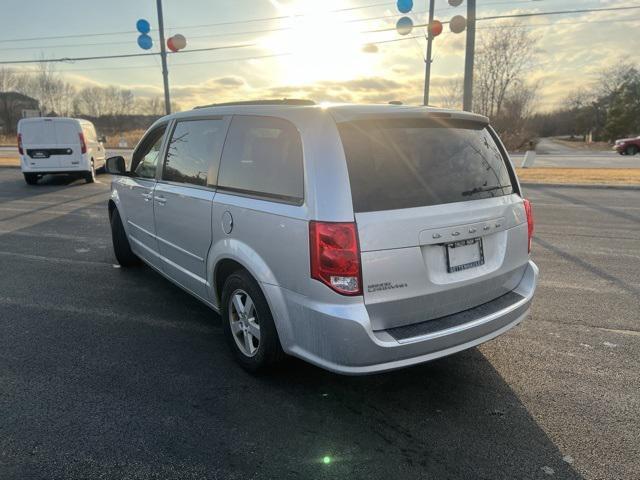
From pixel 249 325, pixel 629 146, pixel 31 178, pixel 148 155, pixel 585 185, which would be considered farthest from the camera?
pixel 629 146

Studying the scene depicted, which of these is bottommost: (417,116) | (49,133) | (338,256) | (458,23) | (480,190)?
(338,256)

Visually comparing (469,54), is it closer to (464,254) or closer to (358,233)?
(464,254)

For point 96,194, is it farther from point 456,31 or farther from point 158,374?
point 456,31

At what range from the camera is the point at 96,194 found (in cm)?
1232

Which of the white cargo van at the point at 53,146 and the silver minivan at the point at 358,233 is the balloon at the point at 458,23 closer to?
the white cargo van at the point at 53,146

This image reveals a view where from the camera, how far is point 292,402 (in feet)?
9.57

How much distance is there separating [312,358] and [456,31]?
1391 cm

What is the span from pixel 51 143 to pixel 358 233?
14.3 m

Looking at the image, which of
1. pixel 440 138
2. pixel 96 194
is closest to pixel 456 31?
pixel 96 194

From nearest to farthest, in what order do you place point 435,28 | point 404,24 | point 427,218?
point 427,218
point 404,24
point 435,28

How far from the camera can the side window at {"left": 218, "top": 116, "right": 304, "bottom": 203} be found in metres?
2.77

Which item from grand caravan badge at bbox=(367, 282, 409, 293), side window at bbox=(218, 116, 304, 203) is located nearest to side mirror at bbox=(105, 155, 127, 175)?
side window at bbox=(218, 116, 304, 203)

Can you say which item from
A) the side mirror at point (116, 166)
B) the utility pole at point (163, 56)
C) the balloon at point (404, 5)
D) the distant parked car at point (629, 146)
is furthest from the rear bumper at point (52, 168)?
the distant parked car at point (629, 146)

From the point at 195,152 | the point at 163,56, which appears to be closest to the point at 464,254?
the point at 195,152
